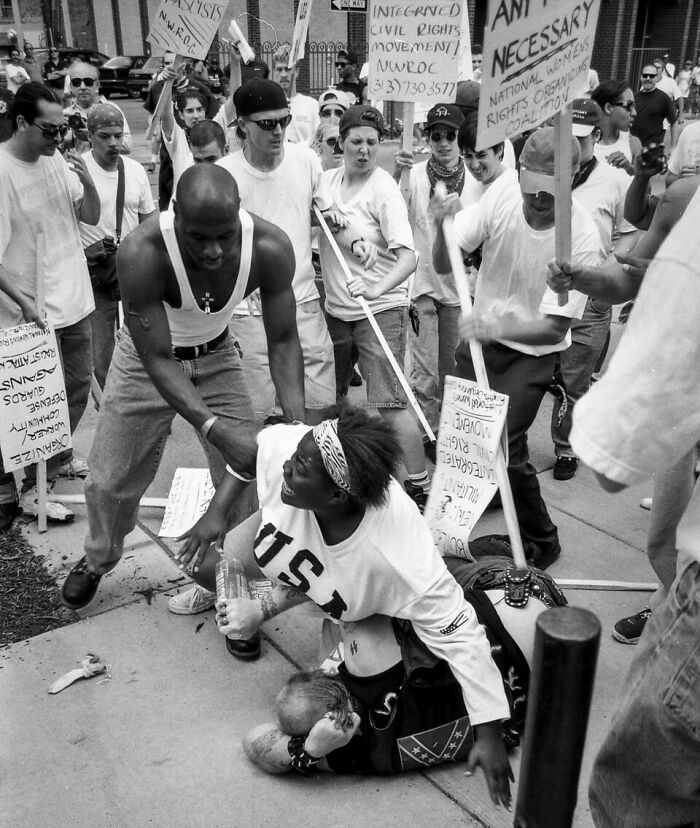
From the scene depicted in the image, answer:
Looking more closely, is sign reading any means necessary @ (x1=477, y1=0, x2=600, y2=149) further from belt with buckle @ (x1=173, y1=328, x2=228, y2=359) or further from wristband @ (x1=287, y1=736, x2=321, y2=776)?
wristband @ (x1=287, y1=736, x2=321, y2=776)

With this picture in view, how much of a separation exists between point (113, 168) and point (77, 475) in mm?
1820

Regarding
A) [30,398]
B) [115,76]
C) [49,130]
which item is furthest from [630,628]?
[115,76]

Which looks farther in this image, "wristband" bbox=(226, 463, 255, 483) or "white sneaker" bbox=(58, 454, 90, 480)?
"white sneaker" bbox=(58, 454, 90, 480)

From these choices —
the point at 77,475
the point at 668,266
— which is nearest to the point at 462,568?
the point at 668,266

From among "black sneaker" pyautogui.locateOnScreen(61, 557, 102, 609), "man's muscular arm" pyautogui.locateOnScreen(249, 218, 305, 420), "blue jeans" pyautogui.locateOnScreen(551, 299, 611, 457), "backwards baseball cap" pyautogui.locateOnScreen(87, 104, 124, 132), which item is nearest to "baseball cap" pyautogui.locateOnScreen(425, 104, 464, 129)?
"blue jeans" pyautogui.locateOnScreen(551, 299, 611, 457)

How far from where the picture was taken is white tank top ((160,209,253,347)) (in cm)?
312

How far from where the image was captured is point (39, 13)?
35531 millimetres

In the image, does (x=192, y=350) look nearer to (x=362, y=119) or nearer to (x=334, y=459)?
(x=334, y=459)

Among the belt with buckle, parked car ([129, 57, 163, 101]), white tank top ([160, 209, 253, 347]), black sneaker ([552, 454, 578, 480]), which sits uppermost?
white tank top ([160, 209, 253, 347])

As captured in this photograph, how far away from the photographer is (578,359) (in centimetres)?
498

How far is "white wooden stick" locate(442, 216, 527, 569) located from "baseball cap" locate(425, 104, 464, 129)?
1.44 metres

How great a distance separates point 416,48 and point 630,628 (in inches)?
123

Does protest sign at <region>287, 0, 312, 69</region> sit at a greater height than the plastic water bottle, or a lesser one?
greater

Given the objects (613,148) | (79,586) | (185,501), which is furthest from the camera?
(613,148)
